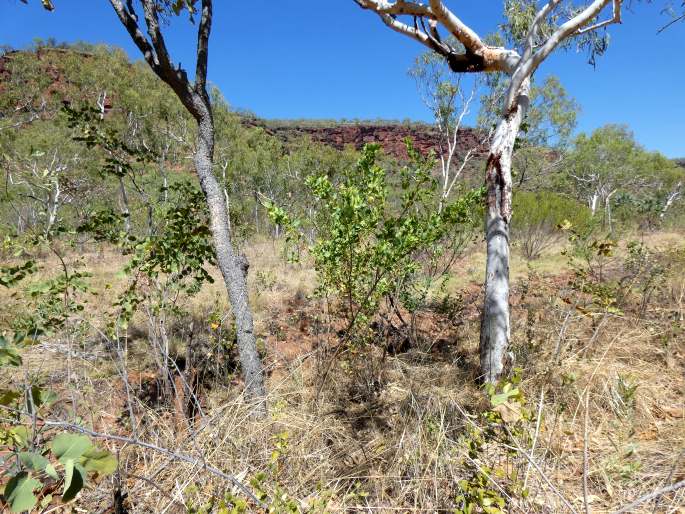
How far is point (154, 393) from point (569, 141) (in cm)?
1829

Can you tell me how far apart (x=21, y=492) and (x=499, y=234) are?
2873mm

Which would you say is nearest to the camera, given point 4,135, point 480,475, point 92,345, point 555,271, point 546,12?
point 480,475

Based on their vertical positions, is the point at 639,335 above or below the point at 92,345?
above

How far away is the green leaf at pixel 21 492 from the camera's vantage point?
579mm

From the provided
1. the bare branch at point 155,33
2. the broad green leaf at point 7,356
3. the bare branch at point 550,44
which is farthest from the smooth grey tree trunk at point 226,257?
the bare branch at point 550,44

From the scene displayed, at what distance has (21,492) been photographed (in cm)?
59

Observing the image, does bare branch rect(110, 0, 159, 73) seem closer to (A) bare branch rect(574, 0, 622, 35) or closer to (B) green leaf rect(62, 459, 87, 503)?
(B) green leaf rect(62, 459, 87, 503)

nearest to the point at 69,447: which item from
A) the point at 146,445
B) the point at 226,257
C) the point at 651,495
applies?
the point at 146,445

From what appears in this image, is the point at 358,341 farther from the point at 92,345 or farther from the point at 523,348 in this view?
the point at 92,345

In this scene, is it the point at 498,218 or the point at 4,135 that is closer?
the point at 498,218

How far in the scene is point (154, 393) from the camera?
3184 millimetres

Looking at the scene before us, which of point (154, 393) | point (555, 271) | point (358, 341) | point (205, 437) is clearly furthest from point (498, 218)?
point (555, 271)

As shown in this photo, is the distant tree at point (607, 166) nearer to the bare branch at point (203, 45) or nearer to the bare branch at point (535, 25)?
the bare branch at point (535, 25)

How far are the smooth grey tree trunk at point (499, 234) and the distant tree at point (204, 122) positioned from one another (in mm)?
1799
